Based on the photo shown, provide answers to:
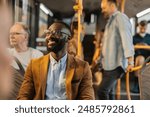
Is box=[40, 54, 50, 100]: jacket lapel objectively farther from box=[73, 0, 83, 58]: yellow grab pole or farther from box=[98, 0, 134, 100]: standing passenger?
box=[98, 0, 134, 100]: standing passenger

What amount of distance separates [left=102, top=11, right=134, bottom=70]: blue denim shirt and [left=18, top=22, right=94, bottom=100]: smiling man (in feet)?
0.55

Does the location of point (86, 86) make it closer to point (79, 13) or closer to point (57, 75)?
point (57, 75)

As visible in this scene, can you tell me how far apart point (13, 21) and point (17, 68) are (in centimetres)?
25

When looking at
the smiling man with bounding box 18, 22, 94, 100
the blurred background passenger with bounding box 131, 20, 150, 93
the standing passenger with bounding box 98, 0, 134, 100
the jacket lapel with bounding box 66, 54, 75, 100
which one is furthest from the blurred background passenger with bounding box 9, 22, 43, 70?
the blurred background passenger with bounding box 131, 20, 150, 93

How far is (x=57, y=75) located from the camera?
1271 mm

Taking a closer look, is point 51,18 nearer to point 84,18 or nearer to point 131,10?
point 84,18

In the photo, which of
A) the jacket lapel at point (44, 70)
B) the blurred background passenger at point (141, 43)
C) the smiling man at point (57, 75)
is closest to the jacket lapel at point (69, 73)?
the smiling man at point (57, 75)

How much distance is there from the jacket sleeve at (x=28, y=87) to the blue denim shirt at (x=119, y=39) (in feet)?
1.41

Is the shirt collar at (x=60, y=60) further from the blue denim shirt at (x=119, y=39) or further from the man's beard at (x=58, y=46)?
the blue denim shirt at (x=119, y=39)

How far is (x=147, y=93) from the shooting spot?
1.34m

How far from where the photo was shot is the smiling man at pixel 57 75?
1.23 metres

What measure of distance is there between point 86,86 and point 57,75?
16 centimetres

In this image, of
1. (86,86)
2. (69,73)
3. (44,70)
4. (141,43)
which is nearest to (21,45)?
(44,70)

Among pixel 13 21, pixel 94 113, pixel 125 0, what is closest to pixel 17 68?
pixel 13 21
